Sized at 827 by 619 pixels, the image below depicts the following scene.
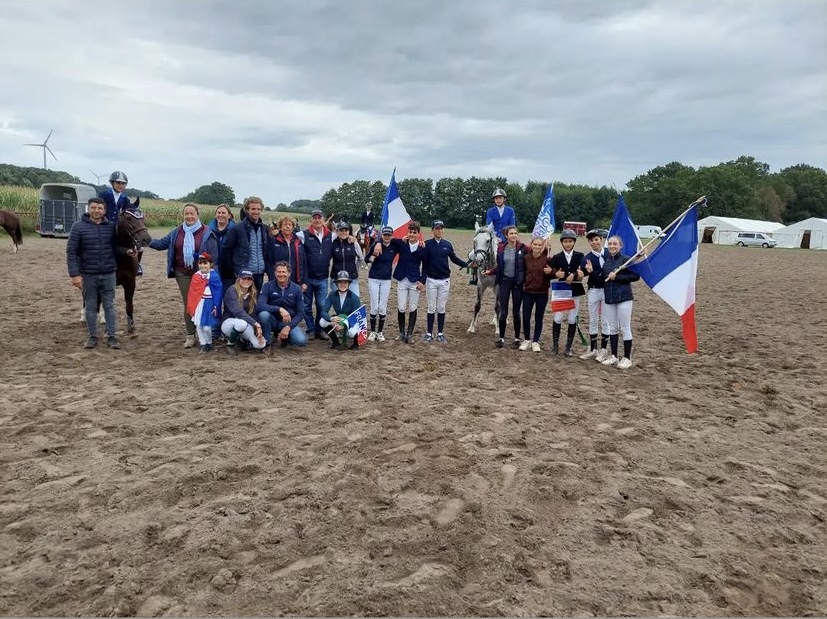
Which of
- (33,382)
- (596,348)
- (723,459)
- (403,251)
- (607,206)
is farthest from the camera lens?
(607,206)

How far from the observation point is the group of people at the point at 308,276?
793 cm

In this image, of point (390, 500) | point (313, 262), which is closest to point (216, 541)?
point (390, 500)

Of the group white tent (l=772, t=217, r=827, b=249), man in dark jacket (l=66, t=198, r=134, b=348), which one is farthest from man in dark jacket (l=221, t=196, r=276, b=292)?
white tent (l=772, t=217, r=827, b=249)

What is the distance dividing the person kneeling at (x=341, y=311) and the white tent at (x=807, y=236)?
69.3m

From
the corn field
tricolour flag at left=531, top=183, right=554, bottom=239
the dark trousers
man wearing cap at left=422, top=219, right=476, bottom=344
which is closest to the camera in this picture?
the dark trousers

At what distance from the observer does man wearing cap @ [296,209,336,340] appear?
8836 mm

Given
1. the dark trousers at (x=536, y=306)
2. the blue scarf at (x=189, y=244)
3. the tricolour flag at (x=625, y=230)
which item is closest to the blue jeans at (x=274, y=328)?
the blue scarf at (x=189, y=244)

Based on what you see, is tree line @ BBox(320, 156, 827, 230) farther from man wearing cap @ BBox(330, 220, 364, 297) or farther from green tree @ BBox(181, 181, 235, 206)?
man wearing cap @ BBox(330, 220, 364, 297)

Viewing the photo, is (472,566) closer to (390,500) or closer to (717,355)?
(390,500)

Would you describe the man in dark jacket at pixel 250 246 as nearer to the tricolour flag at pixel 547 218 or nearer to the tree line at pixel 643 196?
the tricolour flag at pixel 547 218

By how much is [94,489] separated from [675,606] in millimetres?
3919

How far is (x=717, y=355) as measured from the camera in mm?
8875

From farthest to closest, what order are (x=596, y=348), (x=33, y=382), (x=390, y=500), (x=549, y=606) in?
(x=596, y=348) → (x=33, y=382) → (x=390, y=500) → (x=549, y=606)

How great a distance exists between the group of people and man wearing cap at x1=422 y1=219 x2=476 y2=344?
18mm
